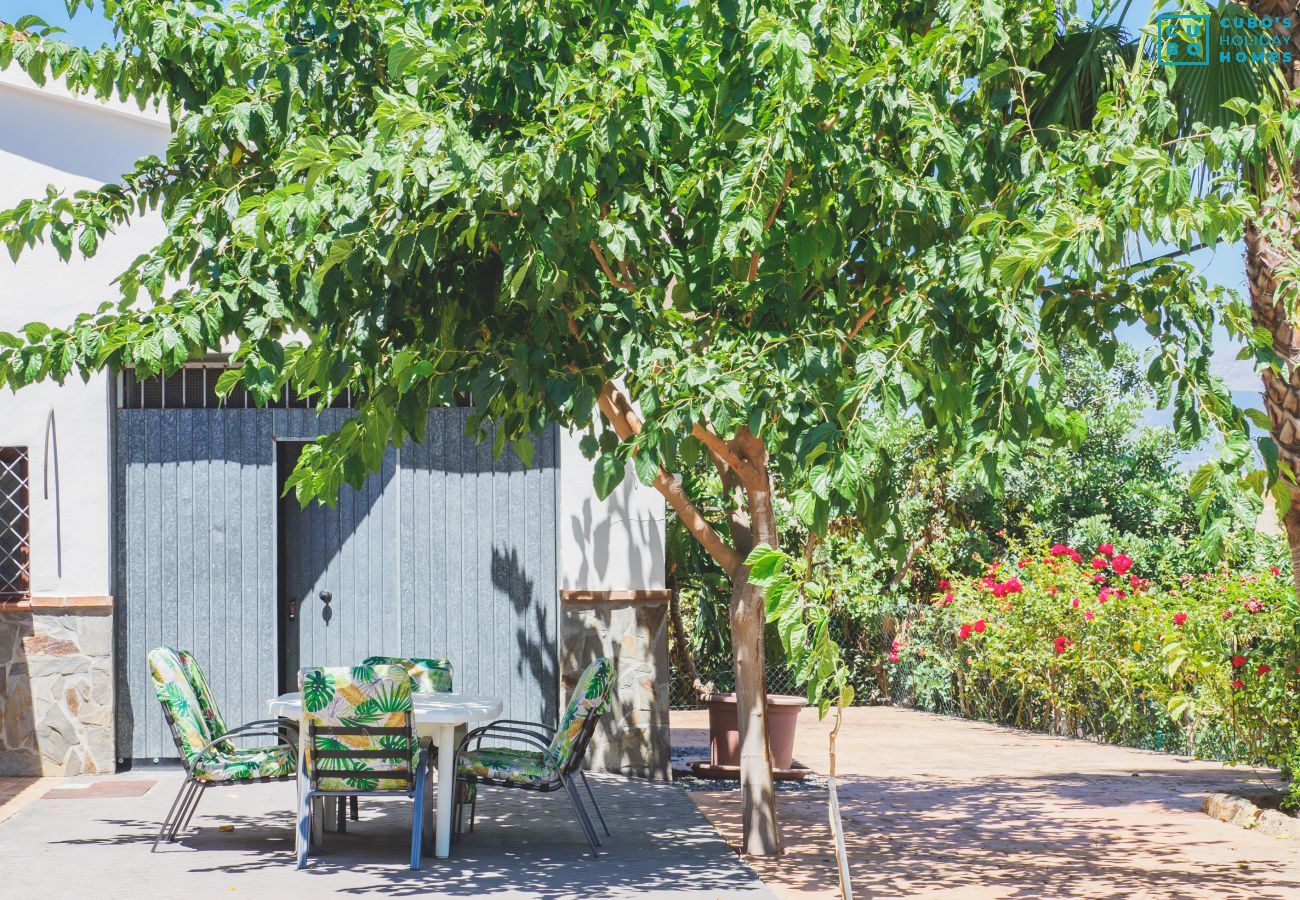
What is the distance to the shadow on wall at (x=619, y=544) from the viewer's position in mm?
10055

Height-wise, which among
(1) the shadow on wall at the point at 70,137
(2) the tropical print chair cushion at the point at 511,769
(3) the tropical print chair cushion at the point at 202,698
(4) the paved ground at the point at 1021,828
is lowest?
(4) the paved ground at the point at 1021,828

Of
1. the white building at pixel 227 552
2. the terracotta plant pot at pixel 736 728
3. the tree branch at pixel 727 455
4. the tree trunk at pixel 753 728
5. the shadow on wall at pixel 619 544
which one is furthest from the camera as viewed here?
the shadow on wall at pixel 619 544

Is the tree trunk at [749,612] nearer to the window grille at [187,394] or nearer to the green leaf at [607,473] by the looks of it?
the green leaf at [607,473]

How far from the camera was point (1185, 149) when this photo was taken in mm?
4805

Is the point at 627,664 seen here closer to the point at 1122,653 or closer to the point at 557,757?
the point at 557,757

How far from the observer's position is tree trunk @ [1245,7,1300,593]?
6668 millimetres

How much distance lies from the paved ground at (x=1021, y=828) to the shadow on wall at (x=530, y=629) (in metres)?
1.61

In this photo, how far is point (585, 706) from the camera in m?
7.24

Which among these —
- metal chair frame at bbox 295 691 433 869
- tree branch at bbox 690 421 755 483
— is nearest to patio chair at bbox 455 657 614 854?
metal chair frame at bbox 295 691 433 869

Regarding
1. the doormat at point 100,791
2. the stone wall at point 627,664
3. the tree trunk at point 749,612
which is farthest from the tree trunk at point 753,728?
the doormat at point 100,791

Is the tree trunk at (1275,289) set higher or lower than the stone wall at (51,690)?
higher

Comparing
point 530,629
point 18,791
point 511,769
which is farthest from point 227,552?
point 511,769

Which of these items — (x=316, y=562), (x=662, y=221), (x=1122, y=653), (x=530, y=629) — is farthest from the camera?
(x=1122, y=653)

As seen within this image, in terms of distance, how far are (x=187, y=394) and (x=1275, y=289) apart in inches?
299
